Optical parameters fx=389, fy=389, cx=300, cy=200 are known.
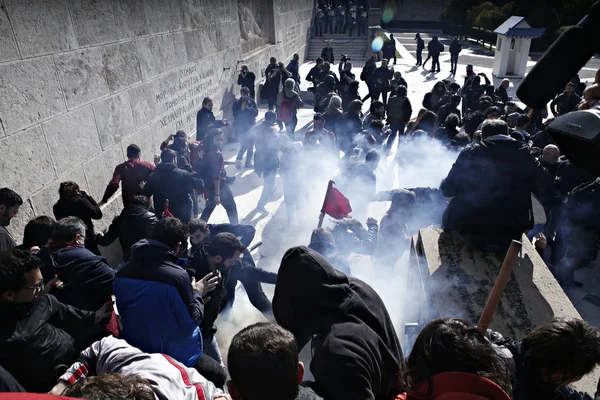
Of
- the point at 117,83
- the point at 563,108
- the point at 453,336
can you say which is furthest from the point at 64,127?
the point at 563,108

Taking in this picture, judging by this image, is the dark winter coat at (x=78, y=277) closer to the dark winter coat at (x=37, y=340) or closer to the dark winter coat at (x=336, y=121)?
the dark winter coat at (x=37, y=340)

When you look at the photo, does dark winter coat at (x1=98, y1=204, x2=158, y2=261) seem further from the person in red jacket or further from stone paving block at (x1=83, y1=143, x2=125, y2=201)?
stone paving block at (x1=83, y1=143, x2=125, y2=201)

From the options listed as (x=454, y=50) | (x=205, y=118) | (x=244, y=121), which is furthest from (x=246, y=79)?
(x=454, y=50)

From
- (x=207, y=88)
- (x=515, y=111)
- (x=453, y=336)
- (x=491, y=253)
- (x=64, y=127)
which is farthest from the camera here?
(x=207, y=88)

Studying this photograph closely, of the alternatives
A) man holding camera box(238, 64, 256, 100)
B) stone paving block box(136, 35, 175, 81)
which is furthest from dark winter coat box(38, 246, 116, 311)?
man holding camera box(238, 64, 256, 100)

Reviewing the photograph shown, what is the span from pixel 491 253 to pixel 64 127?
4998mm

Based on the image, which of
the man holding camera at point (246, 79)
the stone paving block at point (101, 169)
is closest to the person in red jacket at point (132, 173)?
the stone paving block at point (101, 169)

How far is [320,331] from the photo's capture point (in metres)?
2.01

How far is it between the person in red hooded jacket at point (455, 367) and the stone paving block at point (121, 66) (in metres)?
5.69

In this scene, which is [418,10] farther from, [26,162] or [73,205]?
[73,205]

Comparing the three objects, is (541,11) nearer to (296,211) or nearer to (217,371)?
(296,211)

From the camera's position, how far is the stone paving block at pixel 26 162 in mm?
3979

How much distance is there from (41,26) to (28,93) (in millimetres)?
851

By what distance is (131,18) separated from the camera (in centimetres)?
621
